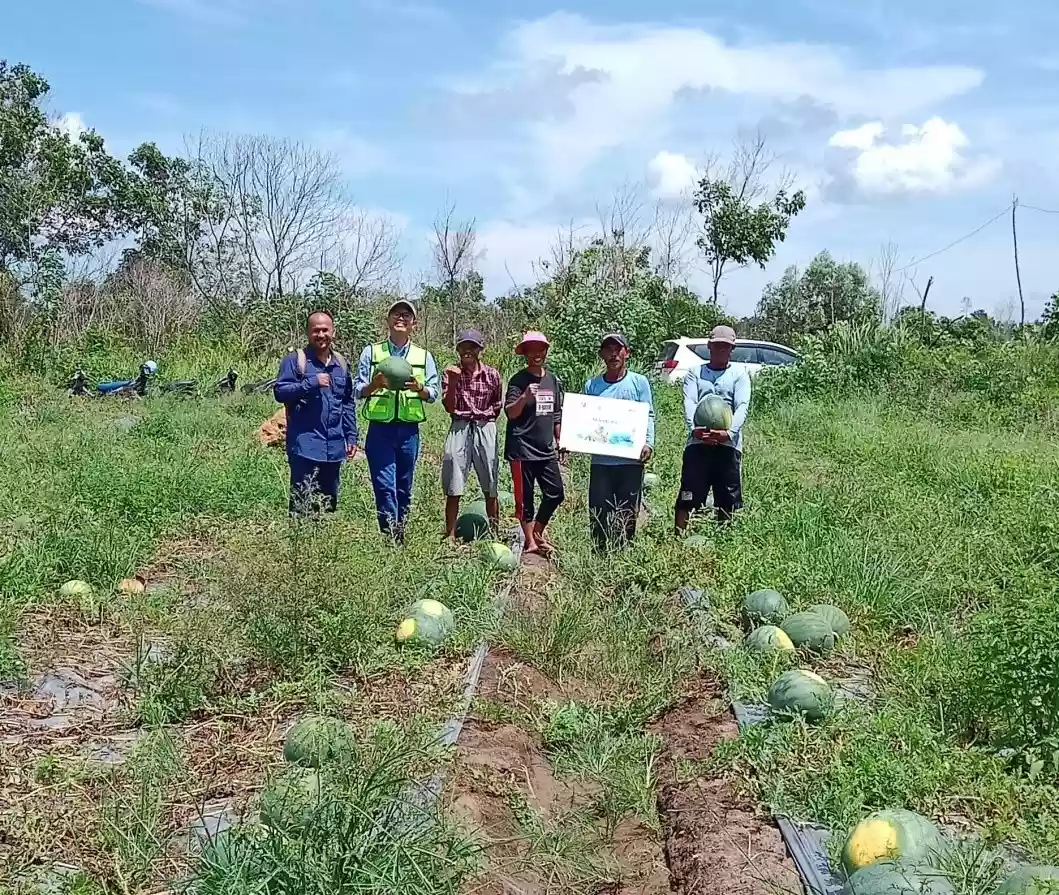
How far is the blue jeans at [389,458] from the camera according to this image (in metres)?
7.65

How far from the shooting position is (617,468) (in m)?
7.89

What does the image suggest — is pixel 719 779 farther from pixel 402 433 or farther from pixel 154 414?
pixel 154 414

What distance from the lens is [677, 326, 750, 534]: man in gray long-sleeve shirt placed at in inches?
304

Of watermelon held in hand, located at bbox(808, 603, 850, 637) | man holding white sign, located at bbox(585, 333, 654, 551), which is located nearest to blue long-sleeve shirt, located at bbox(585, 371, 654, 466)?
man holding white sign, located at bbox(585, 333, 654, 551)

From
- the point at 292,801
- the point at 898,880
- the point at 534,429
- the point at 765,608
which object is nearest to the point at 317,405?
the point at 534,429

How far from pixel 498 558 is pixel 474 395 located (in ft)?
4.70

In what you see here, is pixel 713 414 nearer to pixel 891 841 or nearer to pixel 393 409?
pixel 393 409

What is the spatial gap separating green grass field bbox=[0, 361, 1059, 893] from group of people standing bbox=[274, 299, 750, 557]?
0.40 metres

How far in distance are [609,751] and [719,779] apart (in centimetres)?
57

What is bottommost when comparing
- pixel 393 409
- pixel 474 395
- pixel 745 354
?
pixel 393 409

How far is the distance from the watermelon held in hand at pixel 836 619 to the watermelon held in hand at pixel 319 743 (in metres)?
2.95

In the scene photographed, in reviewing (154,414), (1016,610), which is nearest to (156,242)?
(154,414)

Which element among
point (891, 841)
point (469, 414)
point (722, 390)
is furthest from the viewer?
point (469, 414)

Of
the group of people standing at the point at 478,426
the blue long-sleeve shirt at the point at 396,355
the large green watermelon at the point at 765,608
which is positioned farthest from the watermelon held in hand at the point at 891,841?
the blue long-sleeve shirt at the point at 396,355
